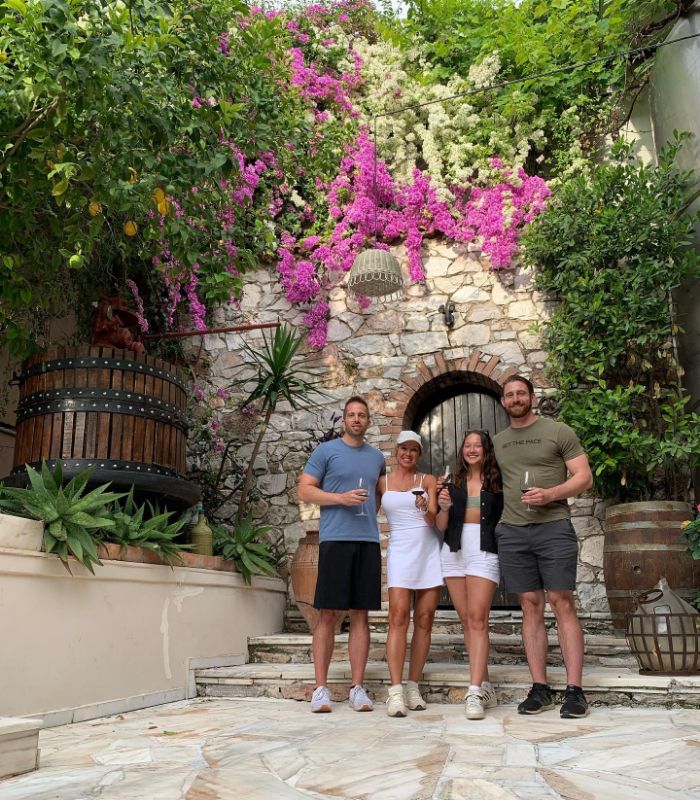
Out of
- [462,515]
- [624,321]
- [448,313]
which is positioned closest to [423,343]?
[448,313]

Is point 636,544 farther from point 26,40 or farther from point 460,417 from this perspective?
point 26,40

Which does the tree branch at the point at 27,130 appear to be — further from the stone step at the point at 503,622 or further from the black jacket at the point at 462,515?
the stone step at the point at 503,622

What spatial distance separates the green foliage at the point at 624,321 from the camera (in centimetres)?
527

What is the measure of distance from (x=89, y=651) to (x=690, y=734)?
2814 mm

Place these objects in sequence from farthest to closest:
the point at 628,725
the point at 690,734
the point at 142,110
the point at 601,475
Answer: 1. the point at 601,475
2. the point at 142,110
3. the point at 628,725
4. the point at 690,734

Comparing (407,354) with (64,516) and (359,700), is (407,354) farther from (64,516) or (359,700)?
(64,516)

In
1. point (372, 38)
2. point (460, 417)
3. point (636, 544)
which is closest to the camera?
point (636, 544)

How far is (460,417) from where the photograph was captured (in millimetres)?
6648

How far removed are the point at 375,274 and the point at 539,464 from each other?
285cm

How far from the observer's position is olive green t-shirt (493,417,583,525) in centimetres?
352

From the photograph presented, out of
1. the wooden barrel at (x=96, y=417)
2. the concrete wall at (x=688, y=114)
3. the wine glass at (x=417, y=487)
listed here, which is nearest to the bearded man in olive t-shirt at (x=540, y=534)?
the wine glass at (x=417, y=487)

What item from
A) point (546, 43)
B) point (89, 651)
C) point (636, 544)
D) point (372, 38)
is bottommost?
point (89, 651)

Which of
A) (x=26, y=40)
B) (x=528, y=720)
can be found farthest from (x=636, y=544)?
(x=26, y=40)

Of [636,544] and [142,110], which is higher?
[142,110]
